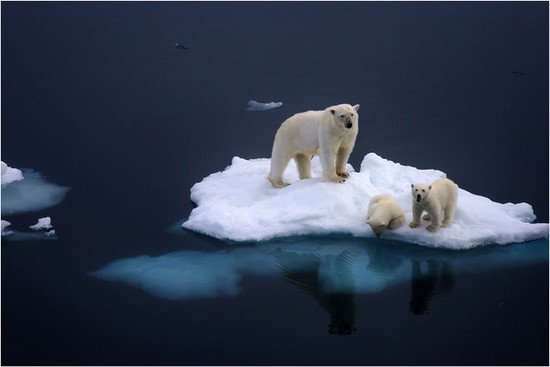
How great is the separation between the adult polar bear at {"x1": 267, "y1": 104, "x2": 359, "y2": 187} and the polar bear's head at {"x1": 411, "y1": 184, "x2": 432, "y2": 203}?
1206 mm

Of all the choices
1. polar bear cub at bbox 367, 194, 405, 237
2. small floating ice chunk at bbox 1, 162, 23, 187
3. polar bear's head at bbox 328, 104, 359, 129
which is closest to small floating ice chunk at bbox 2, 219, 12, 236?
small floating ice chunk at bbox 1, 162, 23, 187

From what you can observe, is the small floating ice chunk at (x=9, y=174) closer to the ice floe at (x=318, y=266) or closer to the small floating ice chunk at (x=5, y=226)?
the small floating ice chunk at (x=5, y=226)

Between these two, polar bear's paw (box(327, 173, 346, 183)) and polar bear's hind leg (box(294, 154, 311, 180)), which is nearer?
polar bear's paw (box(327, 173, 346, 183))

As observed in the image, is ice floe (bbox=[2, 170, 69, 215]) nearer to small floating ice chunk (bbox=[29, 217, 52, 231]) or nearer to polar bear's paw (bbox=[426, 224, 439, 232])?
small floating ice chunk (bbox=[29, 217, 52, 231])

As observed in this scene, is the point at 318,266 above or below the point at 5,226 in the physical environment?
below

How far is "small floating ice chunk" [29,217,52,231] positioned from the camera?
35.1 ft

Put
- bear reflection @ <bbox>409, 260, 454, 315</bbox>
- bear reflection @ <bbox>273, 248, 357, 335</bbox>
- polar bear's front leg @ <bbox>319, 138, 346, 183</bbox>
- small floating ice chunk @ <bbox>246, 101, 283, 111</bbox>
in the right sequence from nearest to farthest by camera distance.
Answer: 1. bear reflection @ <bbox>273, 248, 357, 335</bbox>
2. bear reflection @ <bbox>409, 260, 454, 315</bbox>
3. polar bear's front leg @ <bbox>319, 138, 346, 183</bbox>
4. small floating ice chunk @ <bbox>246, 101, 283, 111</bbox>

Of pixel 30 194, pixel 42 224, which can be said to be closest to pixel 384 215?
pixel 42 224

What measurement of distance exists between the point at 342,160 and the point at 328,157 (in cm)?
36

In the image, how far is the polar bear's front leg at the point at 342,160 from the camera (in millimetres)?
10513

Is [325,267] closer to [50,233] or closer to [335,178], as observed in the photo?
[335,178]

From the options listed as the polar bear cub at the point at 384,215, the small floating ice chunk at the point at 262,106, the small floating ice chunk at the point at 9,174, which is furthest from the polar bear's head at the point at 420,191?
the small floating ice chunk at the point at 9,174

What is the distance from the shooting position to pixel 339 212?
33.6 feet

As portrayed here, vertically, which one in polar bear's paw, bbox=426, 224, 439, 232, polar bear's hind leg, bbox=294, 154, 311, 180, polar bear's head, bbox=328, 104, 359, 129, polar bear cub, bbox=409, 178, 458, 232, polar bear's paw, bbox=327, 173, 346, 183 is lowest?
polar bear's paw, bbox=426, 224, 439, 232
